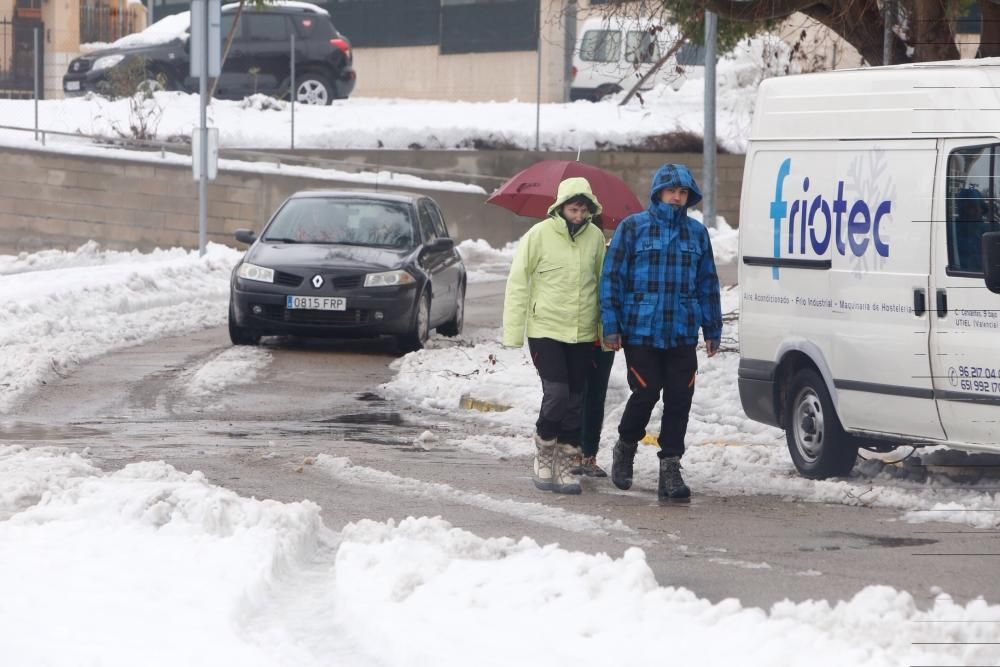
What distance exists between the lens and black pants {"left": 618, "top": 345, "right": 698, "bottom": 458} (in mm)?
8859

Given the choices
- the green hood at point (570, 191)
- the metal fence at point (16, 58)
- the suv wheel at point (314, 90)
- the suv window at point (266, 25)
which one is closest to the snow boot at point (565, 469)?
the green hood at point (570, 191)

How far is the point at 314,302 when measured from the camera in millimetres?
15781

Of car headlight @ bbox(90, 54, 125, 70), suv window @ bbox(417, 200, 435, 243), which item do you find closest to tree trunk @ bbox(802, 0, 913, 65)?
suv window @ bbox(417, 200, 435, 243)

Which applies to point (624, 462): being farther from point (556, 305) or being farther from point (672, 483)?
point (556, 305)

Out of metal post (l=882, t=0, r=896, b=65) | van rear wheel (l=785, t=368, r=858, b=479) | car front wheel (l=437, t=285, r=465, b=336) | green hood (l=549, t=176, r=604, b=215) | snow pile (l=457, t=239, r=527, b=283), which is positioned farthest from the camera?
snow pile (l=457, t=239, r=527, b=283)

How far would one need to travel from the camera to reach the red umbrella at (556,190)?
10.7 meters

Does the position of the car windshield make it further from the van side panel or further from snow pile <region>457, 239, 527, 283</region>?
snow pile <region>457, 239, 527, 283</region>

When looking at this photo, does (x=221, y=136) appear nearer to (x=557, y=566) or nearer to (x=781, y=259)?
(x=781, y=259)

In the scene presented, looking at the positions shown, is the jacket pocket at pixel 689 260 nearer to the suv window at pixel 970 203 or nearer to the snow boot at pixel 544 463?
the snow boot at pixel 544 463

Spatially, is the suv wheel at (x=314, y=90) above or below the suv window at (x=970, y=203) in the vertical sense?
above

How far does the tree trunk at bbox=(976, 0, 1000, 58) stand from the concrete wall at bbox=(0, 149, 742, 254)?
57.2ft

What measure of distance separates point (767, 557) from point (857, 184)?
8.78 ft

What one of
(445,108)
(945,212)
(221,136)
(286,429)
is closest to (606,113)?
(445,108)

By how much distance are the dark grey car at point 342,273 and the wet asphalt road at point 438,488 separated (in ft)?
4.58
